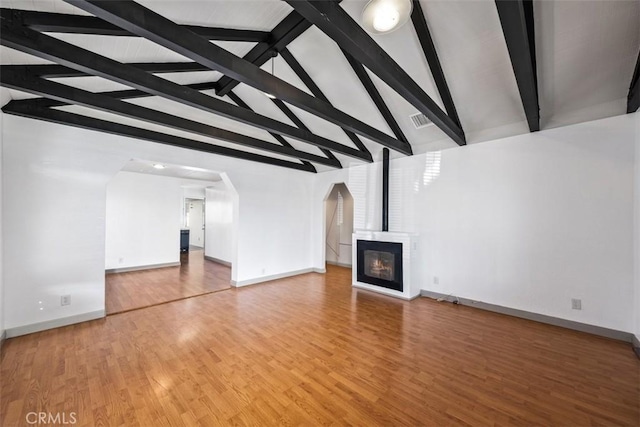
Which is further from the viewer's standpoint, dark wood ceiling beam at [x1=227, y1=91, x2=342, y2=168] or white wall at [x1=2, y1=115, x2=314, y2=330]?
dark wood ceiling beam at [x1=227, y1=91, x2=342, y2=168]

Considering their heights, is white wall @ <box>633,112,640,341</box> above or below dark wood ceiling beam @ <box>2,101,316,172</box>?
below

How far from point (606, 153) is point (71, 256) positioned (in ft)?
23.5

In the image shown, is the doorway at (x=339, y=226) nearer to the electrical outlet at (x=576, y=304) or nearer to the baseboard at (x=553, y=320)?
the baseboard at (x=553, y=320)

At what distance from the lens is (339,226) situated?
761cm

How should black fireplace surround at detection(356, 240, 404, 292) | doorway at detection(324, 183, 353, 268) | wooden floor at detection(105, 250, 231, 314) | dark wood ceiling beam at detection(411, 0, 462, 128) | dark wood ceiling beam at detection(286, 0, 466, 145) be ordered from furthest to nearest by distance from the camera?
1. doorway at detection(324, 183, 353, 268)
2. black fireplace surround at detection(356, 240, 404, 292)
3. wooden floor at detection(105, 250, 231, 314)
4. dark wood ceiling beam at detection(411, 0, 462, 128)
5. dark wood ceiling beam at detection(286, 0, 466, 145)

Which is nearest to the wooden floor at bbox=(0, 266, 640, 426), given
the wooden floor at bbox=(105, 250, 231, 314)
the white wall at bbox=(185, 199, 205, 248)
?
the wooden floor at bbox=(105, 250, 231, 314)

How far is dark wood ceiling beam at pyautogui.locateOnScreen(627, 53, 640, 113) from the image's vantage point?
246 centimetres

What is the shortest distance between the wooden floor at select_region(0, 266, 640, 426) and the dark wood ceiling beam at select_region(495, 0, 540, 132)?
2.85m

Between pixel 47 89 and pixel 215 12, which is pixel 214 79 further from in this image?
pixel 47 89

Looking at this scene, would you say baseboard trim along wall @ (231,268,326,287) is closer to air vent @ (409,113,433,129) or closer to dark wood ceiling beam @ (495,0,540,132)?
air vent @ (409,113,433,129)

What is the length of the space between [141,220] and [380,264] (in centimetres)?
657

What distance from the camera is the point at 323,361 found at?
2396 millimetres

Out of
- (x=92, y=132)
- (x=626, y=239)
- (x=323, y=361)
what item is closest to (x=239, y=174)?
(x=92, y=132)

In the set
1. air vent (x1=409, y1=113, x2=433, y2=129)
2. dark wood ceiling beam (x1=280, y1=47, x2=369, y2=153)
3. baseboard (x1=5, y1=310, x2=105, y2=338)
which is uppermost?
dark wood ceiling beam (x1=280, y1=47, x2=369, y2=153)
